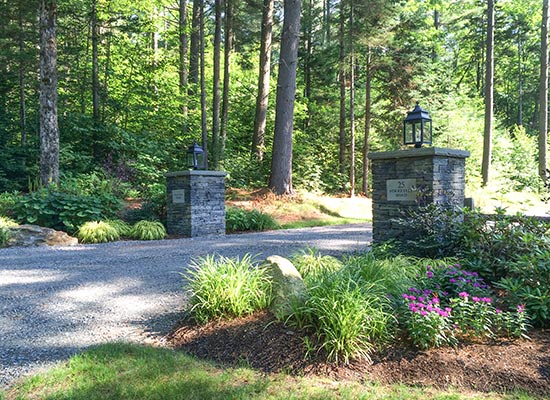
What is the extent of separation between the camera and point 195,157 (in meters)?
9.83

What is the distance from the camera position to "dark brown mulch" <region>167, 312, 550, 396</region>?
2480mm

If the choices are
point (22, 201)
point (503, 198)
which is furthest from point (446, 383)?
point (503, 198)

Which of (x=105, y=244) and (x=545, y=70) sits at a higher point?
(x=545, y=70)

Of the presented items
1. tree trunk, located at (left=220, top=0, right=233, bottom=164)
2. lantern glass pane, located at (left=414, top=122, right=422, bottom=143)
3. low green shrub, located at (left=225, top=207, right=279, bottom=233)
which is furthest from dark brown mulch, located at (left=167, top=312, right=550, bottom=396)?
tree trunk, located at (left=220, top=0, right=233, bottom=164)

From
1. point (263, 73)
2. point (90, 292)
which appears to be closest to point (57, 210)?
point (90, 292)

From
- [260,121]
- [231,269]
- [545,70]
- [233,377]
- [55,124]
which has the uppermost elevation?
[545,70]

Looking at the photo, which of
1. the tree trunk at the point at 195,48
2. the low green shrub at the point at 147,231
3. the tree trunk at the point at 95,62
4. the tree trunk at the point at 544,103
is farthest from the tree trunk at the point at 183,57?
the tree trunk at the point at 544,103

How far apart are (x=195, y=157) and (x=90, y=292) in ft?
18.6

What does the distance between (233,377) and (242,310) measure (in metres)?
0.85

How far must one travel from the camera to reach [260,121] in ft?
53.0

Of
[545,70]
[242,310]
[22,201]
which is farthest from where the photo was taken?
[545,70]

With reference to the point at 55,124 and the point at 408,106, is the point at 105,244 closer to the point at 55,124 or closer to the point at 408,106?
the point at 55,124

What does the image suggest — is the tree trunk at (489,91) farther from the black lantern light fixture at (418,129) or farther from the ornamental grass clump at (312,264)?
the ornamental grass clump at (312,264)

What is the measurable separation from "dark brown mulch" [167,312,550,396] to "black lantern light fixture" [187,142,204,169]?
7058 millimetres
